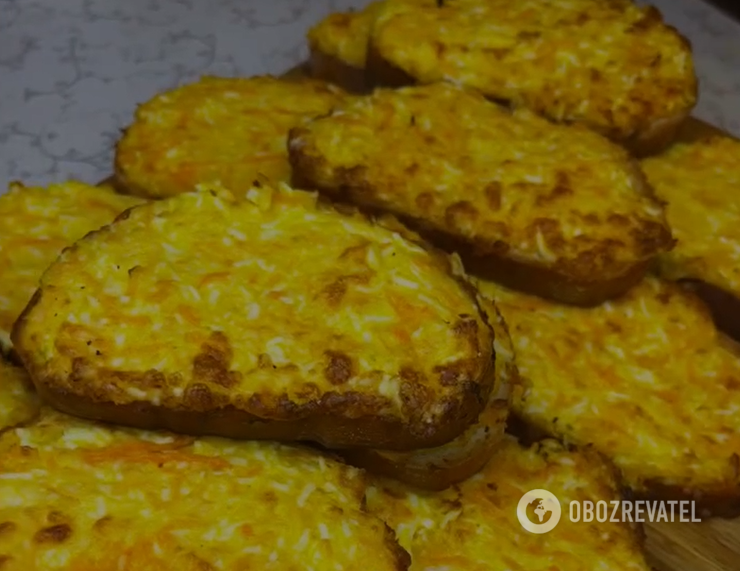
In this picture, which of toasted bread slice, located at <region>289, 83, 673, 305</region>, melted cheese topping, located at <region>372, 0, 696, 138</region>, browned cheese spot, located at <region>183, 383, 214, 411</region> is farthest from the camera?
melted cheese topping, located at <region>372, 0, 696, 138</region>

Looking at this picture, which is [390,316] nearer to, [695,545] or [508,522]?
[508,522]

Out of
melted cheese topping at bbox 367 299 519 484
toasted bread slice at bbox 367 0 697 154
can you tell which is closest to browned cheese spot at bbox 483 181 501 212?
melted cheese topping at bbox 367 299 519 484

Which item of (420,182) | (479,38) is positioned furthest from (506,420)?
(479,38)

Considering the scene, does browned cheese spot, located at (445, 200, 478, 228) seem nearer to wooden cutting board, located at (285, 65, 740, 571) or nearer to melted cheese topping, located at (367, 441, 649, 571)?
melted cheese topping, located at (367, 441, 649, 571)

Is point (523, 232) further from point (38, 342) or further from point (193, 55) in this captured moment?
point (193, 55)

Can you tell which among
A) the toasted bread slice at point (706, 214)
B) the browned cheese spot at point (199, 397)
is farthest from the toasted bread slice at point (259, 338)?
the toasted bread slice at point (706, 214)

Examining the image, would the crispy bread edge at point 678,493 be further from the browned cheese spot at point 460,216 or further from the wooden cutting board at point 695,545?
the browned cheese spot at point 460,216
